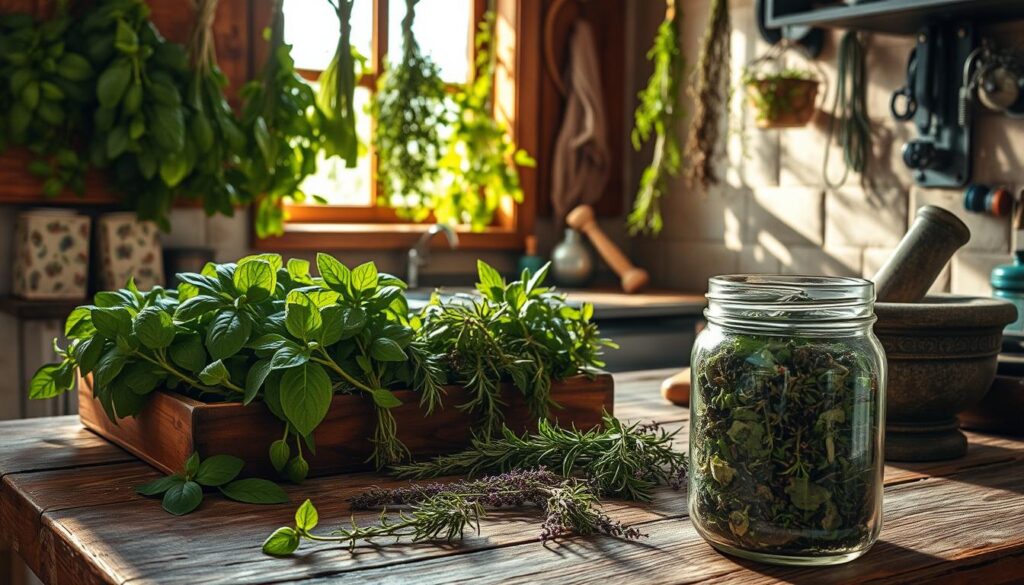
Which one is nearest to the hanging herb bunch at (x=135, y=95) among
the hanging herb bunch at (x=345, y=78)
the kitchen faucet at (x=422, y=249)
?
the hanging herb bunch at (x=345, y=78)

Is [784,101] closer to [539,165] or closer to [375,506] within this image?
[539,165]

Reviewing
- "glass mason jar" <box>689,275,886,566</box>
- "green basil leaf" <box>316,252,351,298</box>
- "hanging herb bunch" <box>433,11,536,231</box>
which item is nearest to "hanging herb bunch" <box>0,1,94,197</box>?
"hanging herb bunch" <box>433,11,536,231</box>

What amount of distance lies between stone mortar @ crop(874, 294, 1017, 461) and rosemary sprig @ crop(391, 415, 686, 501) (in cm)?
30

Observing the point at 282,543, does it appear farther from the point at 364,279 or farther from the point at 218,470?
the point at 364,279

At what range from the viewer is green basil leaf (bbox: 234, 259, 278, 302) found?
1128 millimetres

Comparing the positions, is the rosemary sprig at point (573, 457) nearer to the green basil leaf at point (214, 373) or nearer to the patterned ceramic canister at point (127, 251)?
the green basil leaf at point (214, 373)

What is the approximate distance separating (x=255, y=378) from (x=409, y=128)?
2.27 meters

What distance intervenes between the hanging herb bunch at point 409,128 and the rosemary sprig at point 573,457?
216 cm

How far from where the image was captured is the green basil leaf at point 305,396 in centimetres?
103

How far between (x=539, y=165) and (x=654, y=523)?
275 cm

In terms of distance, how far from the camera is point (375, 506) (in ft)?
3.27

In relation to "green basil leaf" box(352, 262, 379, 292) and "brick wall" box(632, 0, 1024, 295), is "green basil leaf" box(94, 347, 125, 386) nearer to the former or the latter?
"green basil leaf" box(352, 262, 379, 292)

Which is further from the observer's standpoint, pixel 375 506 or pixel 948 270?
pixel 948 270

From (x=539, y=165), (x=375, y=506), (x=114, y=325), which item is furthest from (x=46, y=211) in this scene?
(x=375, y=506)
